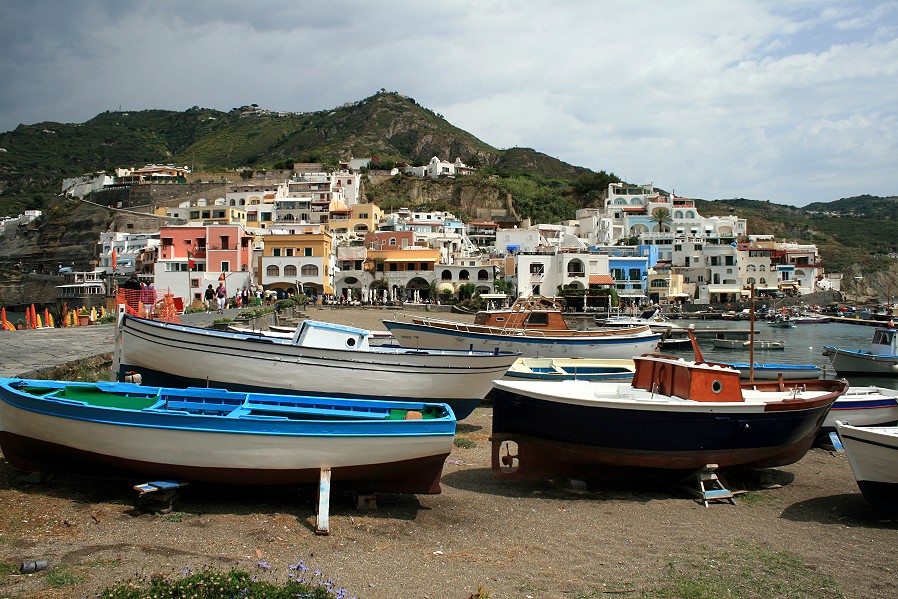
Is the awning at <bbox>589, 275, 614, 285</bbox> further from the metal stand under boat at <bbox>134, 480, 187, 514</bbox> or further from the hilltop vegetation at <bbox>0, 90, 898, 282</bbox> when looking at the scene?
the metal stand under boat at <bbox>134, 480, 187, 514</bbox>

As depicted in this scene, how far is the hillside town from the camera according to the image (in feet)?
166

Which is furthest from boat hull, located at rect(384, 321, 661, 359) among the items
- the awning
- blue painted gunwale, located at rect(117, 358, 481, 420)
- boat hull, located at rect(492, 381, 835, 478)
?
the awning

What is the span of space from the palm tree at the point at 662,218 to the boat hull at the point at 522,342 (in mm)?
58152

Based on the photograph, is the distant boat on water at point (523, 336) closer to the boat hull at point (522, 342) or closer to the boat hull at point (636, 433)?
the boat hull at point (522, 342)

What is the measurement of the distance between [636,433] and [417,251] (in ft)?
158

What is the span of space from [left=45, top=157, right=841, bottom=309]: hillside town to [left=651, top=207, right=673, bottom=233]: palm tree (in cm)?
14

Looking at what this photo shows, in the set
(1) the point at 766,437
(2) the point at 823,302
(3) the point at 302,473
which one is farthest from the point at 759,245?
(3) the point at 302,473

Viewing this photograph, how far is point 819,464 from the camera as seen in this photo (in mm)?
11625

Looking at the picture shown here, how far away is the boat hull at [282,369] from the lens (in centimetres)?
1155

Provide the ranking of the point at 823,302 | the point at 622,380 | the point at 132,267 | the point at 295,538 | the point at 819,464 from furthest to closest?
the point at 823,302, the point at 132,267, the point at 622,380, the point at 819,464, the point at 295,538

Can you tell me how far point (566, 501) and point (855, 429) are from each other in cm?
395

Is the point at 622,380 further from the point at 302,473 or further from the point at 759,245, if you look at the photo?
the point at 759,245

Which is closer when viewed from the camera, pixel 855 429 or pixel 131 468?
pixel 131 468

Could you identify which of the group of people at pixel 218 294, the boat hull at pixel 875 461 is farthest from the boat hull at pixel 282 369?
the group of people at pixel 218 294
